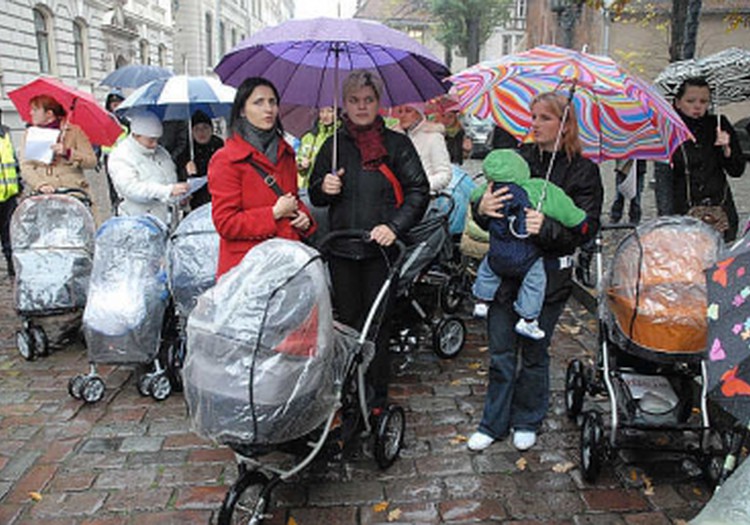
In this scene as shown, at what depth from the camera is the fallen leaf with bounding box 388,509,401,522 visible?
3.17 meters

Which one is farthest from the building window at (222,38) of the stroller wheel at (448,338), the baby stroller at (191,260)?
the baby stroller at (191,260)

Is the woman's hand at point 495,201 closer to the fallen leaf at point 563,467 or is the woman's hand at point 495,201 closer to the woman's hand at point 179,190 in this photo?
→ the fallen leaf at point 563,467

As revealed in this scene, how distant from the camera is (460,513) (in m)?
3.22

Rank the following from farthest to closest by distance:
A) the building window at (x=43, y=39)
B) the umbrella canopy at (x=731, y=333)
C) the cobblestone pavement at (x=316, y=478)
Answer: the building window at (x=43, y=39) → the cobblestone pavement at (x=316, y=478) → the umbrella canopy at (x=731, y=333)

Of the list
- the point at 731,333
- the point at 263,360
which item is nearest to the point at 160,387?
the point at 263,360

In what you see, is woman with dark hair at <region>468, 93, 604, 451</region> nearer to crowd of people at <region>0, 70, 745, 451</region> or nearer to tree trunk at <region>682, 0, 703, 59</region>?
crowd of people at <region>0, 70, 745, 451</region>

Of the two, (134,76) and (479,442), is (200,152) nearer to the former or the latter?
(479,442)

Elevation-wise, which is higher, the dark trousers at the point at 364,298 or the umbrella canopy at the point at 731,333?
the umbrella canopy at the point at 731,333

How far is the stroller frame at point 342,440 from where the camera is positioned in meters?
2.71

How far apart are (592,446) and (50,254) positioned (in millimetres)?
4208

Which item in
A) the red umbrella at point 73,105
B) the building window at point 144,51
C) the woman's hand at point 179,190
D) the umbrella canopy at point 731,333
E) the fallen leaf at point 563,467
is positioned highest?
the building window at point 144,51

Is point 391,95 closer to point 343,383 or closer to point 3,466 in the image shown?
point 343,383

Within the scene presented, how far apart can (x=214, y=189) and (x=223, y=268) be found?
0.46m

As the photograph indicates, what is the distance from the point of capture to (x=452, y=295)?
20.2 feet
